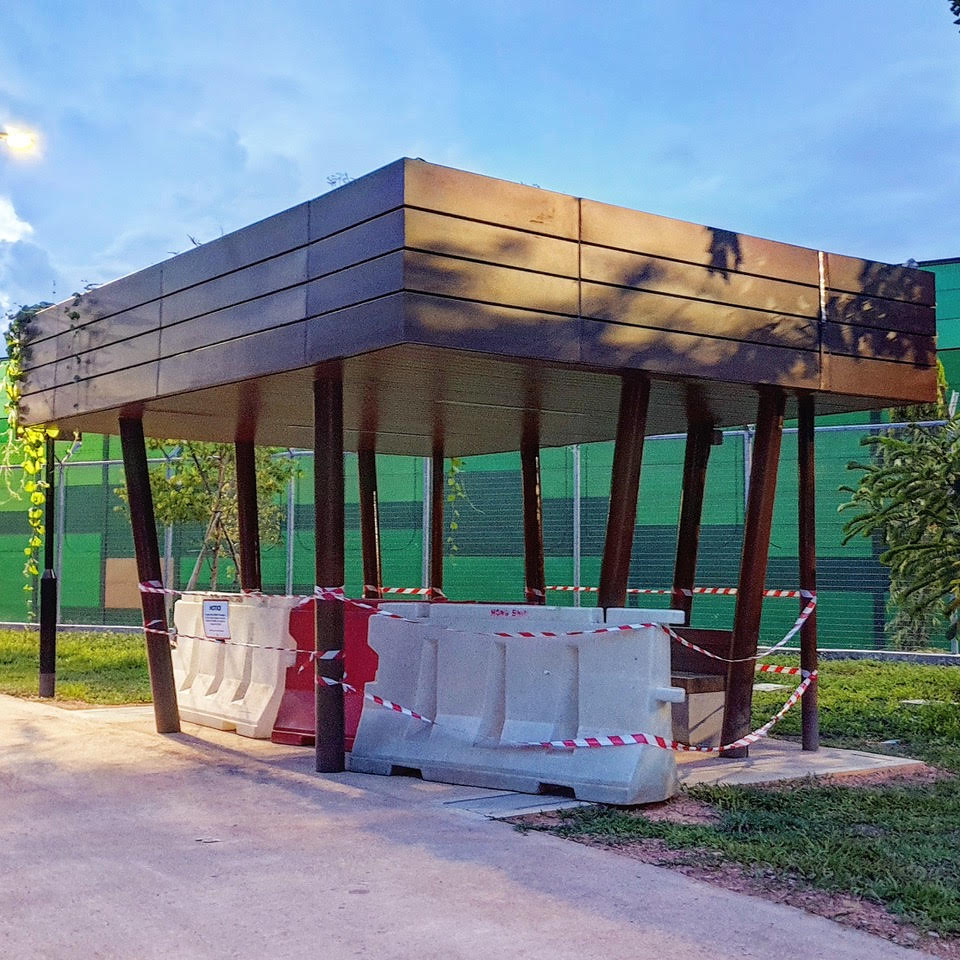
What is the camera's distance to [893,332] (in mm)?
10375

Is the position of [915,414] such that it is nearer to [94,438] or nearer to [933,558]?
[933,558]

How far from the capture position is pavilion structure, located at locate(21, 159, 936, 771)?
786cm

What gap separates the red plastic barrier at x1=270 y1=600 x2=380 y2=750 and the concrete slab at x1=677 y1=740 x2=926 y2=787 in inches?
106

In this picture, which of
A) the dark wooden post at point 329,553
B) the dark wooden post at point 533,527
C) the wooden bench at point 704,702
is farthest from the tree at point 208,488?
the wooden bench at point 704,702

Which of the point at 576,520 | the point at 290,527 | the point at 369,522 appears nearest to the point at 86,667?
the point at 290,527

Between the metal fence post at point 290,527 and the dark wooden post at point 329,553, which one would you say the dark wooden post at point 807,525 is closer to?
the dark wooden post at point 329,553

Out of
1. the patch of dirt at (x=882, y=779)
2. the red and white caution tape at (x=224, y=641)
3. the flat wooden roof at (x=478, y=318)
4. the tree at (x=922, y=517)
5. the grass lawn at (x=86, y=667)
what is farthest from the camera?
the grass lawn at (x=86, y=667)

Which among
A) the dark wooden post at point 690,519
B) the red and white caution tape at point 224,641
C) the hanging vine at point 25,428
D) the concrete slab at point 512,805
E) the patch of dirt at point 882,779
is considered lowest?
the patch of dirt at point 882,779

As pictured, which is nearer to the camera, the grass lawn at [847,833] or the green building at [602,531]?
the grass lawn at [847,833]

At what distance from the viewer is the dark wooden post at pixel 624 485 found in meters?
9.11

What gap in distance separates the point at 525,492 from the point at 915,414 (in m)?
6.08

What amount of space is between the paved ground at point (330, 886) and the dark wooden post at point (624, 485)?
76.1 inches

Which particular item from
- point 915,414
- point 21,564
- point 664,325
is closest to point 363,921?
point 664,325

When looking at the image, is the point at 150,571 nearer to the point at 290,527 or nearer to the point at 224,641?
the point at 224,641
